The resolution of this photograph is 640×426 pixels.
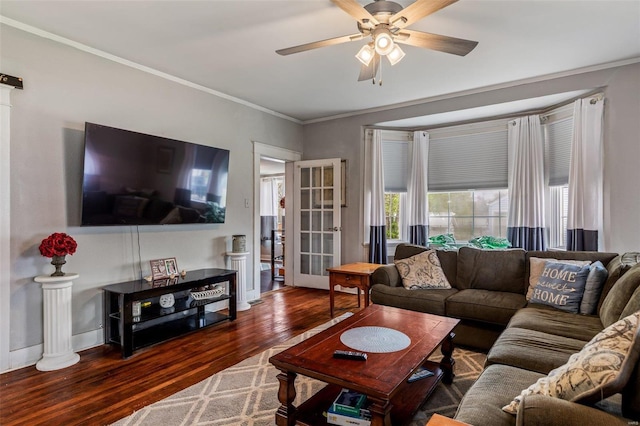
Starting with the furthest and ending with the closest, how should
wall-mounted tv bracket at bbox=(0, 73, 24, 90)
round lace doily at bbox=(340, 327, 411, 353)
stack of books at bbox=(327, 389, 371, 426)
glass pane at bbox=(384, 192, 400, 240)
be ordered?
glass pane at bbox=(384, 192, 400, 240) < wall-mounted tv bracket at bbox=(0, 73, 24, 90) < round lace doily at bbox=(340, 327, 411, 353) < stack of books at bbox=(327, 389, 371, 426)

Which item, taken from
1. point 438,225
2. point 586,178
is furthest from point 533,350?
point 438,225

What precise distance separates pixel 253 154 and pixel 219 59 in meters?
1.59

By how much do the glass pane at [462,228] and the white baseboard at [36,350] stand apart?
4.53m

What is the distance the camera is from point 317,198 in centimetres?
544

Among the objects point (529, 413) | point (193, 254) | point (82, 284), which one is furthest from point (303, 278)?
point (529, 413)

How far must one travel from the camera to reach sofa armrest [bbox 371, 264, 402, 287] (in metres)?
3.52

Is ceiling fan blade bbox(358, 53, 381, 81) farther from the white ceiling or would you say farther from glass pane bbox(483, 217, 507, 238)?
glass pane bbox(483, 217, 507, 238)

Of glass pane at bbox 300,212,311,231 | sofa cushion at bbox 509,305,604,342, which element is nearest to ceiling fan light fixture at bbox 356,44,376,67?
sofa cushion at bbox 509,305,604,342

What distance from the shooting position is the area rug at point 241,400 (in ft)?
6.60

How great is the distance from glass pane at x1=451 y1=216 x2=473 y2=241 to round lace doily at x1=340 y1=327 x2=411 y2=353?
3225mm

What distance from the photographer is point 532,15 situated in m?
2.60

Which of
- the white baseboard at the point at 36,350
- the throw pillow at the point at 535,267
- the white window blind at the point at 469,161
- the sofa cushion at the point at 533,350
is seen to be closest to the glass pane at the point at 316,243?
the white window blind at the point at 469,161

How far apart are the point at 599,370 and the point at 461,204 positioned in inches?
162

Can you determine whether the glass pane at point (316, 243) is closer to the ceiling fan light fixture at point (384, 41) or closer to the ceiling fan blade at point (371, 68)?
the ceiling fan blade at point (371, 68)
